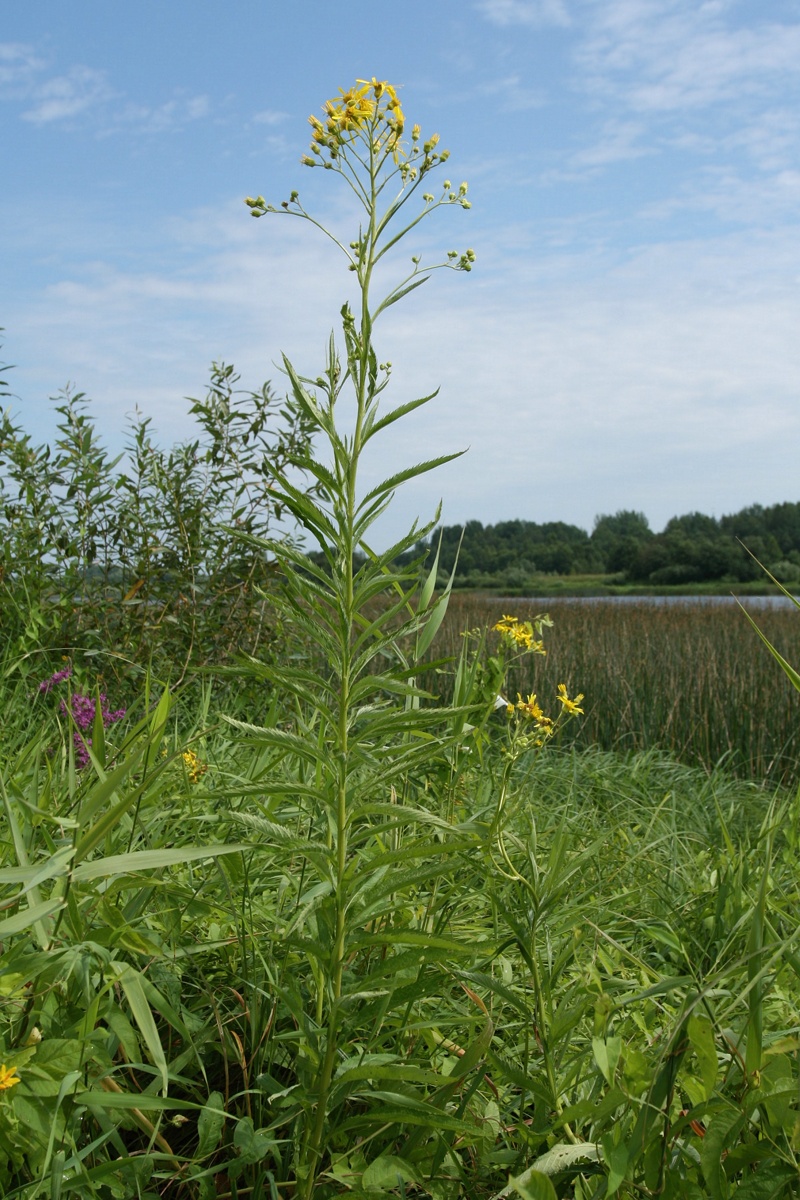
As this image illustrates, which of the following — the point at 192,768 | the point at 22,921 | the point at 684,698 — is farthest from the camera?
the point at 684,698

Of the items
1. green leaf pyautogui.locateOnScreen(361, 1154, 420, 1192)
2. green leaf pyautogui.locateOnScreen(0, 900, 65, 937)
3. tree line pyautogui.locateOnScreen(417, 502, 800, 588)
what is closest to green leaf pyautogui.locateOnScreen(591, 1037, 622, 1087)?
green leaf pyautogui.locateOnScreen(361, 1154, 420, 1192)

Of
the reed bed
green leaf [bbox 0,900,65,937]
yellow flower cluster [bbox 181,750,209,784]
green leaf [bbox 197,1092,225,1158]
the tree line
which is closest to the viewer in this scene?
green leaf [bbox 0,900,65,937]

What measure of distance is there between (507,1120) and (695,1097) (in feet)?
1.29

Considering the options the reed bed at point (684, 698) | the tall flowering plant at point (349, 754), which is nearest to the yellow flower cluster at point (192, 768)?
the tall flowering plant at point (349, 754)

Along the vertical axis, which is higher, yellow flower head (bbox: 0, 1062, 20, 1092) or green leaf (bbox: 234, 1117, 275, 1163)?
yellow flower head (bbox: 0, 1062, 20, 1092)

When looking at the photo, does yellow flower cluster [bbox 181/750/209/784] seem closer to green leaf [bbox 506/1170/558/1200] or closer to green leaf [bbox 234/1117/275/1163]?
green leaf [bbox 234/1117/275/1163]

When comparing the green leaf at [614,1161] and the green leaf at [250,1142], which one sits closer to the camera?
the green leaf at [614,1161]

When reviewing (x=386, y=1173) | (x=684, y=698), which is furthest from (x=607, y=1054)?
(x=684, y=698)

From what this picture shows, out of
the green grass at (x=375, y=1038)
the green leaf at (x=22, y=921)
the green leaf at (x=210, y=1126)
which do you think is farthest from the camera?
the green leaf at (x=210, y=1126)

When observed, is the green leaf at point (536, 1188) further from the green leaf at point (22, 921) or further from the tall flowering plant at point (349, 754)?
the green leaf at point (22, 921)

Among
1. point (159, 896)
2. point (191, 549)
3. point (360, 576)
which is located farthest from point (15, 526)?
point (360, 576)

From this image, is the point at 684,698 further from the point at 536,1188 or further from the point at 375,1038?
the point at 536,1188

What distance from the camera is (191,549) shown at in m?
4.11

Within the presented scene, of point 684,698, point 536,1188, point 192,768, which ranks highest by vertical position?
point 192,768
